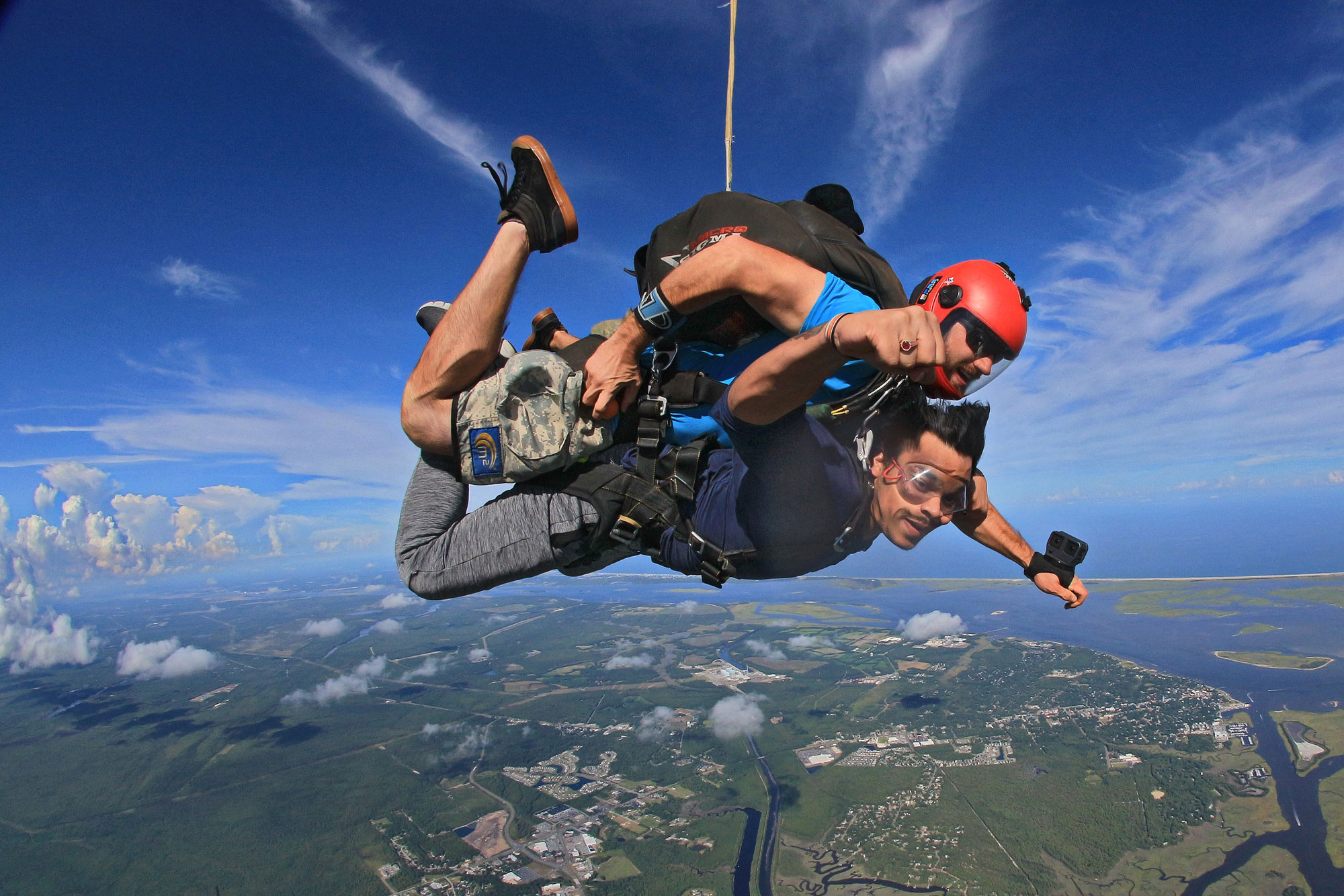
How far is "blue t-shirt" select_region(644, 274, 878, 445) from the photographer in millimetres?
1791

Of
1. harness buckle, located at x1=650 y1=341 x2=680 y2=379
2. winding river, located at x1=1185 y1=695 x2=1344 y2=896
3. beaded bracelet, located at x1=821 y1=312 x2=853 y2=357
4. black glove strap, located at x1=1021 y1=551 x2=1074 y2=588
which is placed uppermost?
harness buckle, located at x1=650 y1=341 x2=680 y2=379

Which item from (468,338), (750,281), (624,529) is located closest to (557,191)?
(468,338)

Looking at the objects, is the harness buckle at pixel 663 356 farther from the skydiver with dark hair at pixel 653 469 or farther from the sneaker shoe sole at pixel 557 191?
the sneaker shoe sole at pixel 557 191

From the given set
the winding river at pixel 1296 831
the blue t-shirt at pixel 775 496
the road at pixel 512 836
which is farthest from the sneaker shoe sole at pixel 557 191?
the winding river at pixel 1296 831

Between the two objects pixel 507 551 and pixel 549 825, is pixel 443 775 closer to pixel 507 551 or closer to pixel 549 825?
pixel 549 825

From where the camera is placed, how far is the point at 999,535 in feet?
10.3

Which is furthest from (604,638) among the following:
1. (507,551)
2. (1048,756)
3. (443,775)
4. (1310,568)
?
(1310,568)

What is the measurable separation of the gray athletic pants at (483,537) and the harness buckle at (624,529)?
10 centimetres

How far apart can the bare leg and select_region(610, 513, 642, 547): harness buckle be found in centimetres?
79

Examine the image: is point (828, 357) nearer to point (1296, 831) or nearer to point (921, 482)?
point (921, 482)

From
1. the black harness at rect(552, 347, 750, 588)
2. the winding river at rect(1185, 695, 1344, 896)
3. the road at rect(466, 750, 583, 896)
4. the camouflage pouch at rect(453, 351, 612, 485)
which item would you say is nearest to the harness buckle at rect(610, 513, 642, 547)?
the black harness at rect(552, 347, 750, 588)

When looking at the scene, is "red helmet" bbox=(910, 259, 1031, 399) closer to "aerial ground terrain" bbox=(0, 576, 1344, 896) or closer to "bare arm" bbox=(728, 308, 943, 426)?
"bare arm" bbox=(728, 308, 943, 426)

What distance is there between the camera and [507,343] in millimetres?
2566

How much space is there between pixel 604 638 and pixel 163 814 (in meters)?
41.3
